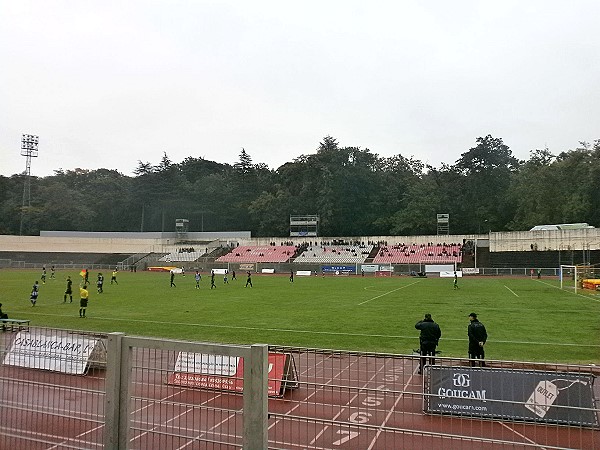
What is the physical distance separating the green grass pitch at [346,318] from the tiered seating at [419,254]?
1497 inches

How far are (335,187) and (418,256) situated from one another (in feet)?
105

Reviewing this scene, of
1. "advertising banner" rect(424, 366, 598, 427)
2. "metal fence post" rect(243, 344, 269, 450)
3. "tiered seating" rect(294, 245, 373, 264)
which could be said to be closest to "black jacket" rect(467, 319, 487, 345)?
"advertising banner" rect(424, 366, 598, 427)

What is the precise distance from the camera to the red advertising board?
5.86 m

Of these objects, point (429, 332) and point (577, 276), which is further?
point (577, 276)

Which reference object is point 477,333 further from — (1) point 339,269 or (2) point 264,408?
(1) point 339,269

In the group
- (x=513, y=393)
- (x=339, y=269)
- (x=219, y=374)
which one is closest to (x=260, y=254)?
(x=339, y=269)

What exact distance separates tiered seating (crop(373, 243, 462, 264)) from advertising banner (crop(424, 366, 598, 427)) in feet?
212

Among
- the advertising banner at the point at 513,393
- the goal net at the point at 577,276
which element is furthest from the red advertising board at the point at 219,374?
the goal net at the point at 577,276

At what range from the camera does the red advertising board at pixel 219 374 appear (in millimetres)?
5857

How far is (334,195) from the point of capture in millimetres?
104812

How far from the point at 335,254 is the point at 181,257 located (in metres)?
25.7

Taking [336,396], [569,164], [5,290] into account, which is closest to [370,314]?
[336,396]

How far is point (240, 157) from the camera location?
433 ft

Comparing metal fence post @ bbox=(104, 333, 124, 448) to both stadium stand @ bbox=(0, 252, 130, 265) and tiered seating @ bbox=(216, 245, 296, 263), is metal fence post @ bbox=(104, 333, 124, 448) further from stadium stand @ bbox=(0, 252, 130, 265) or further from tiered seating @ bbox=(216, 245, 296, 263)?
stadium stand @ bbox=(0, 252, 130, 265)
